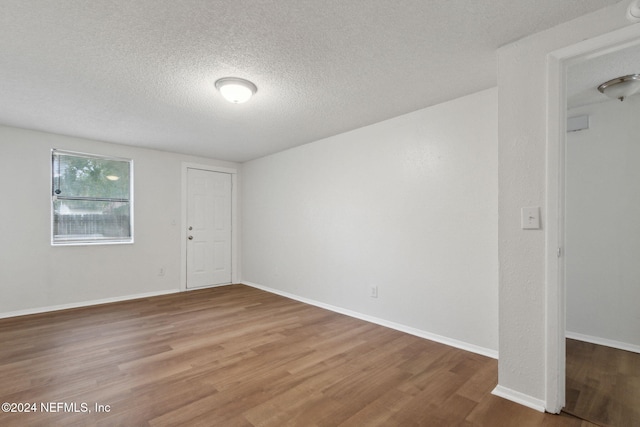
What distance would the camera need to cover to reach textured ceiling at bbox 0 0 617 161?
1.64m

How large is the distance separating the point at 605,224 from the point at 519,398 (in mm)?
2007

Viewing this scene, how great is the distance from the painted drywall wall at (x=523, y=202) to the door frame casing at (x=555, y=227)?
0.03 metres

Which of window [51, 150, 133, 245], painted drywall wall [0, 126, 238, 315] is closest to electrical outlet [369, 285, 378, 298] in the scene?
painted drywall wall [0, 126, 238, 315]

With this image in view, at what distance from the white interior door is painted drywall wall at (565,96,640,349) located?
5.03m

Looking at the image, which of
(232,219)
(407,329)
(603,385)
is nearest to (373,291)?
(407,329)

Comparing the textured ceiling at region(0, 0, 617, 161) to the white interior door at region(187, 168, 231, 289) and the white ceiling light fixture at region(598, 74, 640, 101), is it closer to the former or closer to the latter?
the white ceiling light fixture at region(598, 74, 640, 101)

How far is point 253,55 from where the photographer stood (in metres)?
2.07

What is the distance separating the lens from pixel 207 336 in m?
3.04

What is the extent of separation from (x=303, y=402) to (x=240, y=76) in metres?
2.42

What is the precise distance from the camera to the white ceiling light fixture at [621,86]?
90.9 inches

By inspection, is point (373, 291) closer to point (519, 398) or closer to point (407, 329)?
point (407, 329)

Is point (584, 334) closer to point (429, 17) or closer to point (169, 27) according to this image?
point (429, 17)

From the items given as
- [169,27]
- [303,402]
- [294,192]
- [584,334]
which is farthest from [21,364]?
[584,334]

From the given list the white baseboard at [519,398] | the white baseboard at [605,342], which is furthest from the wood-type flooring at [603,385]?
the white baseboard at [519,398]
